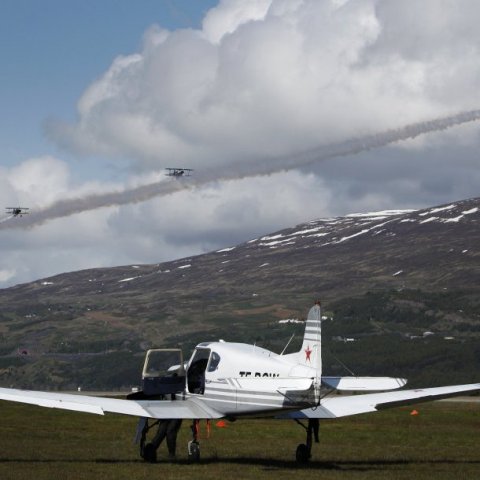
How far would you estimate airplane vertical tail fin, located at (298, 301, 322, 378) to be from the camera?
34.4 meters

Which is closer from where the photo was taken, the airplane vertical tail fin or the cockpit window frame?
the airplane vertical tail fin

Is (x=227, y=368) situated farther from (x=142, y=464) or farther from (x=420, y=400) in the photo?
(x=420, y=400)

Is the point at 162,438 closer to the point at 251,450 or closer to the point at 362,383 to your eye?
the point at 251,450

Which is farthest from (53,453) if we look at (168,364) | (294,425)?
(294,425)

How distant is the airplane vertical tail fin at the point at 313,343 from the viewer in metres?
34.4

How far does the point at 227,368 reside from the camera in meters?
36.2

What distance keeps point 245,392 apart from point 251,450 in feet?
23.3

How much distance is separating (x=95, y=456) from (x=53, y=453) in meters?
1.95

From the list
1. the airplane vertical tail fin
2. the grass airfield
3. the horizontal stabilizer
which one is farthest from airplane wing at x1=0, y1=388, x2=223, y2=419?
the horizontal stabilizer

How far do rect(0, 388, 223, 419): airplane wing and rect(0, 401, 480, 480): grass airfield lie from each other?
162 centimetres

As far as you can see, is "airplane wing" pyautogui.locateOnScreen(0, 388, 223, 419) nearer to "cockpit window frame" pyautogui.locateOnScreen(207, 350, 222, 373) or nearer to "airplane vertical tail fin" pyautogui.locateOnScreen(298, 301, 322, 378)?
"cockpit window frame" pyautogui.locateOnScreen(207, 350, 222, 373)

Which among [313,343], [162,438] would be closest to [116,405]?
[162,438]

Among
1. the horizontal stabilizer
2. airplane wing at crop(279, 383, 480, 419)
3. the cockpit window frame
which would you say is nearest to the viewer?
airplane wing at crop(279, 383, 480, 419)

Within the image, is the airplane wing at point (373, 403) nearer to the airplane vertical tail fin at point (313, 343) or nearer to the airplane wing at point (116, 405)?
the airplane vertical tail fin at point (313, 343)
